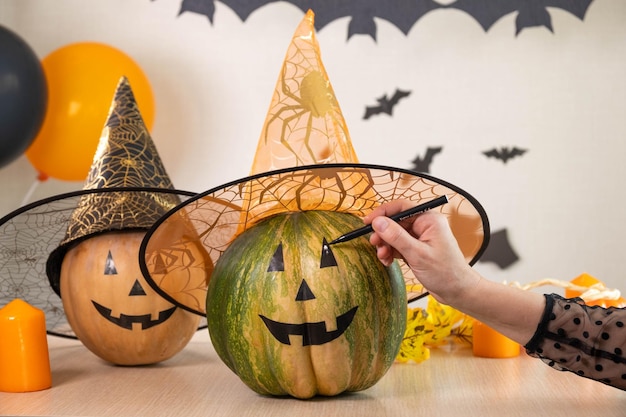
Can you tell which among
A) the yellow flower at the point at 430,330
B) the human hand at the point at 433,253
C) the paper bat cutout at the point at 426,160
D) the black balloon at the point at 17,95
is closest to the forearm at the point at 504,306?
the human hand at the point at 433,253

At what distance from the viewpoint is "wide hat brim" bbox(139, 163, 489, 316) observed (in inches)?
31.9

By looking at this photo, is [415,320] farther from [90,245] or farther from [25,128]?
[25,128]

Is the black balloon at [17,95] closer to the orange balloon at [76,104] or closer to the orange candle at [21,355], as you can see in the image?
the orange balloon at [76,104]

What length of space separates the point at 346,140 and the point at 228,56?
2282 mm

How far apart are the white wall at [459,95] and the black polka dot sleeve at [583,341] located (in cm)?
227

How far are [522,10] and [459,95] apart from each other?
0.44 m

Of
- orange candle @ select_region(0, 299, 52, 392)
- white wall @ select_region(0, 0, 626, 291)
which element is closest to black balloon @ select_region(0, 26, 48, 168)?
white wall @ select_region(0, 0, 626, 291)

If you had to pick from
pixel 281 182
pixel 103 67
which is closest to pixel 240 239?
pixel 281 182

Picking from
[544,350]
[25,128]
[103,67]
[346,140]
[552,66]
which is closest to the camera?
[544,350]

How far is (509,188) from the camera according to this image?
9.98ft

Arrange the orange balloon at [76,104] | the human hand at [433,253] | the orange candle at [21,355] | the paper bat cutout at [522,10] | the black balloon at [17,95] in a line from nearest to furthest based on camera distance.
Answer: the human hand at [433,253]
the orange candle at [21,355]
the black balloon at [17,95]
the orange balloon at [76,104]
the paper bat cutout at [522,10]

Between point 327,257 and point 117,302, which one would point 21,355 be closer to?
point 117,302

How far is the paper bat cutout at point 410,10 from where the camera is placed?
9.80ft

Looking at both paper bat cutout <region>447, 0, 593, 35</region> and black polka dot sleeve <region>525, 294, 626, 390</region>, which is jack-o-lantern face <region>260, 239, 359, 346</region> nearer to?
black polka dot sleeve <region>525, 294, 626, 390</region>
